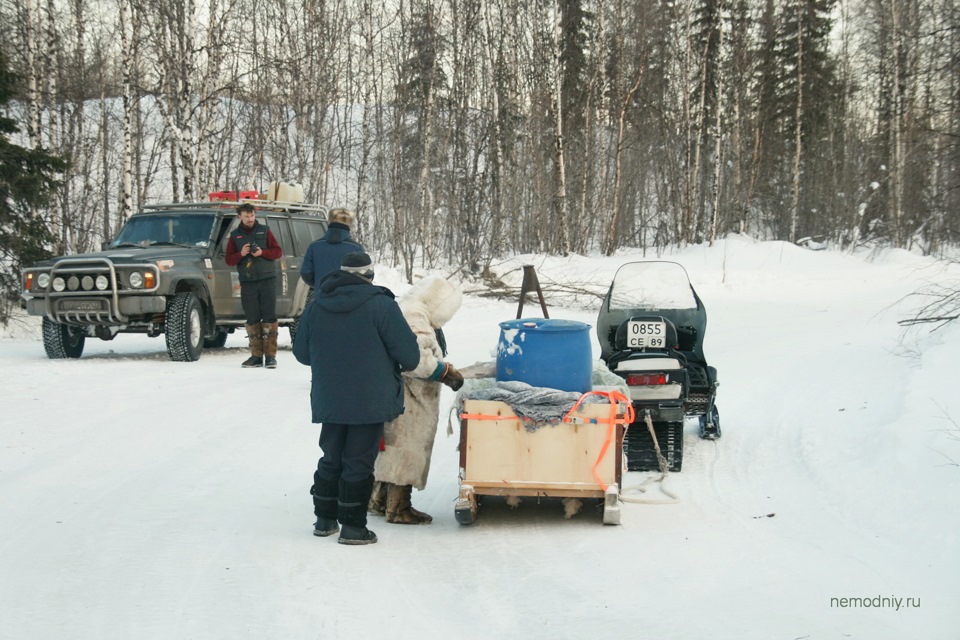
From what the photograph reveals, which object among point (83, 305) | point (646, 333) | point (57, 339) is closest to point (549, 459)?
point (646, 333)

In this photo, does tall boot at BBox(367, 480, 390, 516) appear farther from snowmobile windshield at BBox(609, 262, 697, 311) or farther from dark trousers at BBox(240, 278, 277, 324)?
dark trousers at BBox(240, 278, 277, 324)

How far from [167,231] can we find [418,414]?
352 inches

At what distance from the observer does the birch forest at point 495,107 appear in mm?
23031

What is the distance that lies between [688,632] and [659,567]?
963 mm

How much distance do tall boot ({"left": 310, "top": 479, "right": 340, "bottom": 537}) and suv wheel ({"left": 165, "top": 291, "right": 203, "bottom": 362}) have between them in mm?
7526

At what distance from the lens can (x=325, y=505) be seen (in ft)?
18.3

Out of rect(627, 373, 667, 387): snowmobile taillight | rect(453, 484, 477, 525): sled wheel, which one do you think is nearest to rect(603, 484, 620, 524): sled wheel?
rect(453, 484, 477, 525): sled wheel

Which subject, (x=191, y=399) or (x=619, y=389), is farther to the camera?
(x=191, y=399)

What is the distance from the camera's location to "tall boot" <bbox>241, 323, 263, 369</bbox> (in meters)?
12.5

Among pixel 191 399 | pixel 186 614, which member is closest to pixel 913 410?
pixel 186 614

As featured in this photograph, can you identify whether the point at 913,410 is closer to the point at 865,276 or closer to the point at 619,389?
the point at 619,389

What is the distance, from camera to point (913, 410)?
7707 millimetres

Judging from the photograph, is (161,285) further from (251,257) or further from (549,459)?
(549,459)

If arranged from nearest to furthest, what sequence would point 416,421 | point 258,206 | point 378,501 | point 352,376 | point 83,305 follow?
point 352,376
point 416,421
point 378,501
point 83,305
point 258,206
